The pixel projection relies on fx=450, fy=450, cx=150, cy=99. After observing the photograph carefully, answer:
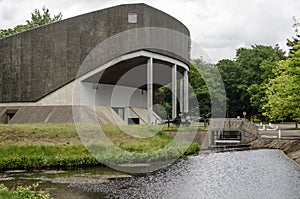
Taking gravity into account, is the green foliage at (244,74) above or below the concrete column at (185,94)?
above

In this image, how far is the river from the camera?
14289mm

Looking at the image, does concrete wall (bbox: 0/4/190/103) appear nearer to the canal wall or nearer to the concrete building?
the concrete building

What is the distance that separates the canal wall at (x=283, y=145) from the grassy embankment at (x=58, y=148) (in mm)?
6765

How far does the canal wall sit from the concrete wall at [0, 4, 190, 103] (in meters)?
11.1

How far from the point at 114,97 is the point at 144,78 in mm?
4228

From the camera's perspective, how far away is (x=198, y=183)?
54.4 ft

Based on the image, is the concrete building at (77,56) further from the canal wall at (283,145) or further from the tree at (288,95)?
the tree at (288,95)

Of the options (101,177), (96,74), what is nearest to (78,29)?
(96,74)

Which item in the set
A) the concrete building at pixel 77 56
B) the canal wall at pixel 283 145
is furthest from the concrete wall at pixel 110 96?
the canal wall at pixel 283 145

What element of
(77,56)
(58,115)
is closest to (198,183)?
(58,115)

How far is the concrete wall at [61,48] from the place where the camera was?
115 feet

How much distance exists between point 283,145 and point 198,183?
15.1m

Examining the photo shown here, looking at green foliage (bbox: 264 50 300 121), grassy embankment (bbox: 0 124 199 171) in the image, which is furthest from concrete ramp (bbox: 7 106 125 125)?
green foliage (bbox: 264 50 300 121)

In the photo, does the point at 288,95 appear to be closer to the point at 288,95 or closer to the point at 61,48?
the point at 288,95
